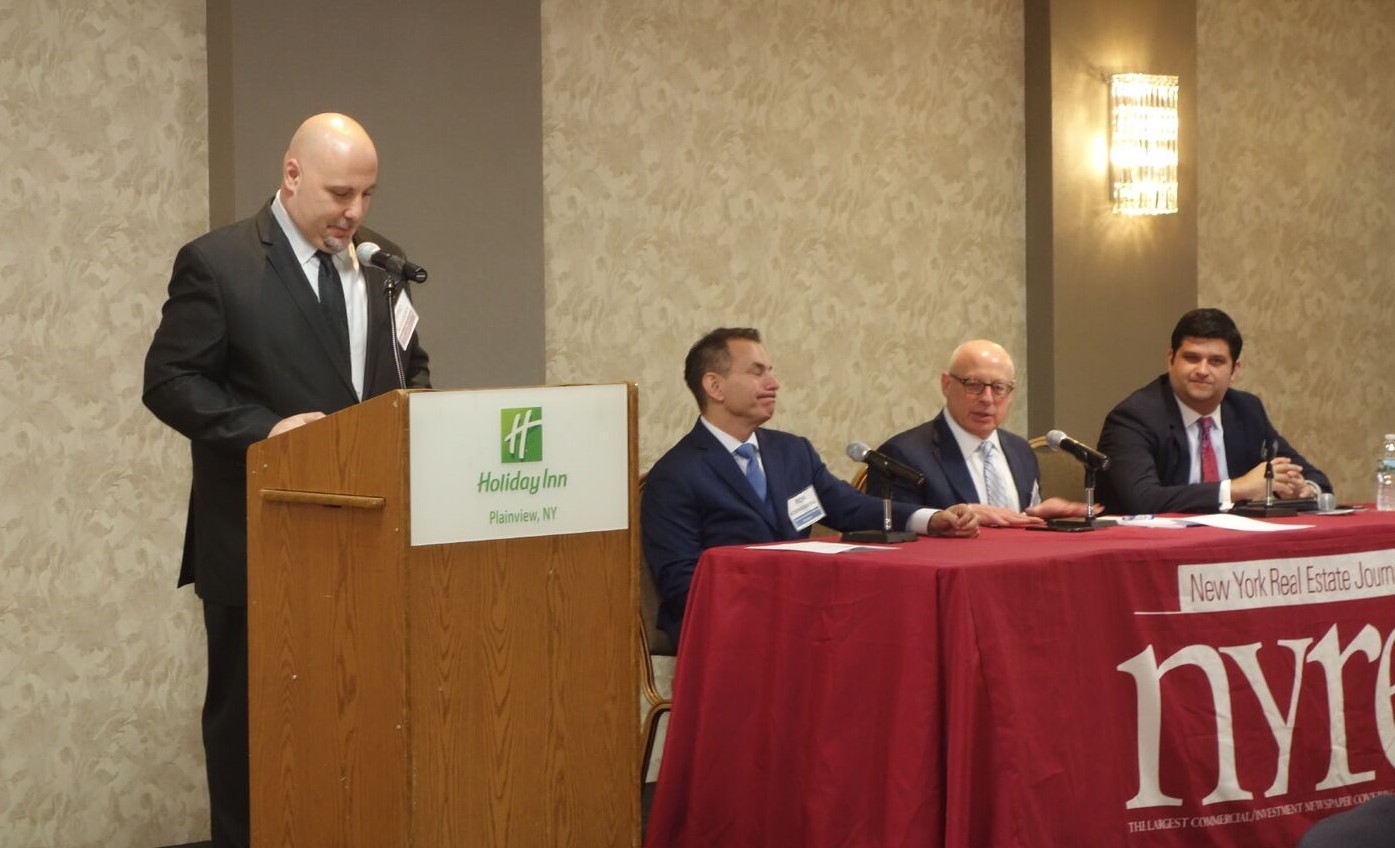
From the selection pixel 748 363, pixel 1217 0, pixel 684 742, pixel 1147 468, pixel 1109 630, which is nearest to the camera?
pixel 1109 630

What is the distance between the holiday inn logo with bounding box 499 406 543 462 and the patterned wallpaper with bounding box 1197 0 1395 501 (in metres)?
4.19

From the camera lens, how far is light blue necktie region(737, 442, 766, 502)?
4.05 metres

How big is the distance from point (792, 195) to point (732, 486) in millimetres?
1633

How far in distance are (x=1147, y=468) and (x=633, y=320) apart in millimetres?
1610

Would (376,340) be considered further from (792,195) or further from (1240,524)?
(792,195)

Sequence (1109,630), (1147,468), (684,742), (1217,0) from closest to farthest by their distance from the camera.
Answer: (1109,630) < (684,742) < (1147,468) < (1217,0)

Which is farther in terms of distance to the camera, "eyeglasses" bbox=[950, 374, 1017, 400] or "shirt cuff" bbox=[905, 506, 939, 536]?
"eyeglasses" bbox=[950, 374, 1017, 400]

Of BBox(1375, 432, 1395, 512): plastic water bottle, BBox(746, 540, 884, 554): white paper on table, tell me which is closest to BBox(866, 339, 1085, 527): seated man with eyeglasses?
BBox(746, 540, 884, 554): white paper on table

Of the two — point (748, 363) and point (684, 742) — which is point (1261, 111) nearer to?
point (748, 363)

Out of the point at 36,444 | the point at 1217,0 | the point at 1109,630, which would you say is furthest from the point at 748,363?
the point at 1217,0

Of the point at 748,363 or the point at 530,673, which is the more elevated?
the point at 748,363

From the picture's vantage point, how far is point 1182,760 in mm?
3215

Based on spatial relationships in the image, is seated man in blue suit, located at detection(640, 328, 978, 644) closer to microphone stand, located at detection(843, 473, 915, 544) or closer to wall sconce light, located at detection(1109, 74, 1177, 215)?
microphone stand, located at detection(843, 473, 915, 544)

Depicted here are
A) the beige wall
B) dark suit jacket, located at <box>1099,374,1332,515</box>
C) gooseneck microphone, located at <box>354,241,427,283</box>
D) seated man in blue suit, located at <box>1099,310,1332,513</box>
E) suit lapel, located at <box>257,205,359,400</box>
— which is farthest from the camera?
seated man in blue suit, located at <box>1099,310,1332,513</box>
